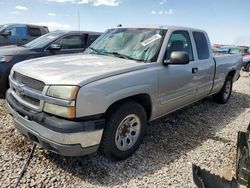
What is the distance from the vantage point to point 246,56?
1627cm

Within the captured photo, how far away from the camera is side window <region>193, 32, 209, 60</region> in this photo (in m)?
5.01

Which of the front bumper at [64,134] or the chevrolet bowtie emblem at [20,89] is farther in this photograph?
the chevrolet bowtie emblem at [20,89]

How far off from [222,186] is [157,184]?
84 cm

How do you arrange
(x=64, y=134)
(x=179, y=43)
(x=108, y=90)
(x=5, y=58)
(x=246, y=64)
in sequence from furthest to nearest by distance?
(x=246, y=64)
(x=5, y=58)
(x=179, y=43)
(x=108, y=90)
(x=64, y=134)

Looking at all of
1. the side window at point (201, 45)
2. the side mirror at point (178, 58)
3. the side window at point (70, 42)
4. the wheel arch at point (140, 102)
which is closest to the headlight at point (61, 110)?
the wheel arch at point (140, 102)

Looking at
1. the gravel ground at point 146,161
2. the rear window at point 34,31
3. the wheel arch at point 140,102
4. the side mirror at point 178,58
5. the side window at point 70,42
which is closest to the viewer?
the gravel ground at point 146,161

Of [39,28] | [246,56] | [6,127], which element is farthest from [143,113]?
[246,56]

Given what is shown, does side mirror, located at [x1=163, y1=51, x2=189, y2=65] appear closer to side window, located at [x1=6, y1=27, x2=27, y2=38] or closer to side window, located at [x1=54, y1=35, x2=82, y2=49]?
side window, located at [x1=54, y1=35, x2=82, y2=49]

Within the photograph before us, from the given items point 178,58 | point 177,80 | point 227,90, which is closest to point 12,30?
point 227,90

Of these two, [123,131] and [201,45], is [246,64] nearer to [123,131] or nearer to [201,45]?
[201,45]

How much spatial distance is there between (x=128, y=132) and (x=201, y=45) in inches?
103

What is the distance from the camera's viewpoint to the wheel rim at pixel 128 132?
3418mm

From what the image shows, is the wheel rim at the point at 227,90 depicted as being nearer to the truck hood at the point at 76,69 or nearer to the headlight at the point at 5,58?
the truck hood at the point at 76,69

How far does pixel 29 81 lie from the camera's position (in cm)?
320
